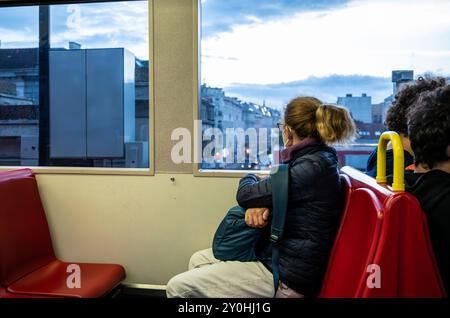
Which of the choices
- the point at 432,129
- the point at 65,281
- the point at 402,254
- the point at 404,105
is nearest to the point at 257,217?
the point at 402,254

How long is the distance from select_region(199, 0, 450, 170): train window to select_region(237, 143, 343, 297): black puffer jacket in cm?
90

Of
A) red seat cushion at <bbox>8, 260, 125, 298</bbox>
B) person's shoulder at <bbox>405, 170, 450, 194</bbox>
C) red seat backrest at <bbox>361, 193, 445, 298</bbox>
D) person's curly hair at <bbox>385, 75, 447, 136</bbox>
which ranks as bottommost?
red seat cushion at <bbox>8, 260, 125, 298</bbox>

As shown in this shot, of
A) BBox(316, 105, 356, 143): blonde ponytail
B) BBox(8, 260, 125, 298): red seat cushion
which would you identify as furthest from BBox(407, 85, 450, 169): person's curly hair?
BBox(8, 260, 125, 298): red seat cushion

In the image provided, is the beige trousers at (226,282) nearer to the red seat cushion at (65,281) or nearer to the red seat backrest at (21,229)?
the red seat cushion at (65,281)

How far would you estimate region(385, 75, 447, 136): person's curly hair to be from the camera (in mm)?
1906

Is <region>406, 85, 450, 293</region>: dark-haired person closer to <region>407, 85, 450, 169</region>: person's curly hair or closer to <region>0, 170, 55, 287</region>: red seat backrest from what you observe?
<region>407, 85, 450, 169</region>: person's curly hair

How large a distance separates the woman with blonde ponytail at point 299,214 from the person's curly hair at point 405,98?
0.41 meters

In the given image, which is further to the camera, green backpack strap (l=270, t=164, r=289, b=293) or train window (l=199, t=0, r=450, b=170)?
train window (l=199, t=0, r=450, b=170)

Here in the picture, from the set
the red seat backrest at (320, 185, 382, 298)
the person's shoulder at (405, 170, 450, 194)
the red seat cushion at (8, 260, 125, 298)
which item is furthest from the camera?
the red seat cushion at (8, 260, 125, 298)

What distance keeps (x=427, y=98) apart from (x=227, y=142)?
146 cm

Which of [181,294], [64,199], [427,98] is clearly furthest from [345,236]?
[64,199]

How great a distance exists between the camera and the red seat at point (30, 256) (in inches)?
89.1

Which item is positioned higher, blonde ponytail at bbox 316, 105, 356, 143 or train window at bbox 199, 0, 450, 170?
train window at bbox 199, 0, 450, 170

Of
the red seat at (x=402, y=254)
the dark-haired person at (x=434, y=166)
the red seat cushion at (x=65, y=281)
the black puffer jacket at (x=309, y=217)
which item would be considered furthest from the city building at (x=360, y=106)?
the red seat cushion at (x=65, y=281)
